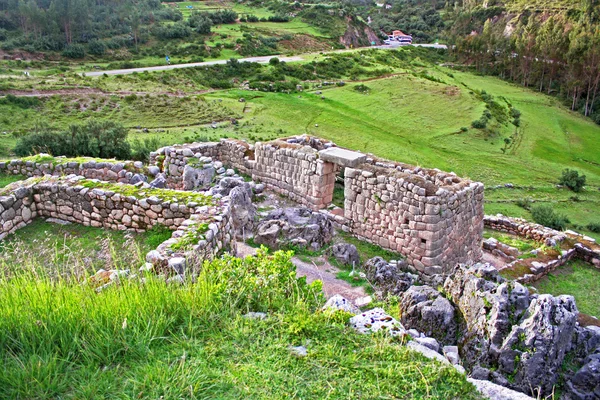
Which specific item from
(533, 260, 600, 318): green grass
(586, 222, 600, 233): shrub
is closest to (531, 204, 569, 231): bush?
(586, 222, 600, 233): shrub

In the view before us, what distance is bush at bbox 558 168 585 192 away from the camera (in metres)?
33.4

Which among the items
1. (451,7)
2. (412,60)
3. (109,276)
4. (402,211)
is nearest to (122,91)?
(402,211)

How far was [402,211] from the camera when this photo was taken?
1301 cm

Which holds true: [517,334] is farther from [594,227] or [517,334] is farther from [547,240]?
[594,227]

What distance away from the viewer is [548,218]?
82.1 feet

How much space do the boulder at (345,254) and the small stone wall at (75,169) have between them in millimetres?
5608

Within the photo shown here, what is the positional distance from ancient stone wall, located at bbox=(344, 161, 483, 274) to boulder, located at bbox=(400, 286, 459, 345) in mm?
4461

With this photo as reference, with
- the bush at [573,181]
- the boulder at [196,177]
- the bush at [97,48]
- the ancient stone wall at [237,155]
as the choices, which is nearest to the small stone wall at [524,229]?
the ancient stone wall at [237,155]

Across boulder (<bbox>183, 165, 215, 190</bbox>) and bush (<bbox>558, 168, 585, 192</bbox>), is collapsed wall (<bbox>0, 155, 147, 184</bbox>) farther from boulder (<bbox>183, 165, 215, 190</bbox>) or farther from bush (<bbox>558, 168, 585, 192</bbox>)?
A: bush (<bbox>558, 168, 585, 192</bbox>)

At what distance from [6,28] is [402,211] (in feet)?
222

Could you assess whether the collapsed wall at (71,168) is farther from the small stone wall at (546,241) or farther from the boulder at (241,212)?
the small stone wall at (546,241)

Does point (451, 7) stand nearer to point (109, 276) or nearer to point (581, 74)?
point (581, 74)

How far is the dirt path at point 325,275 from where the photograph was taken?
34.1 feet

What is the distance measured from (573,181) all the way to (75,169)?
32.2 meters
